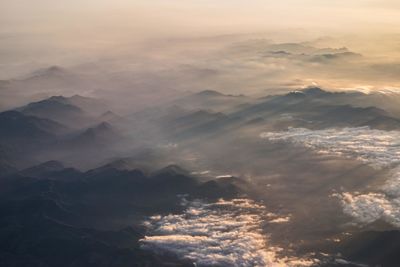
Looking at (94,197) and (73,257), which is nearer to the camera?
(73,257)

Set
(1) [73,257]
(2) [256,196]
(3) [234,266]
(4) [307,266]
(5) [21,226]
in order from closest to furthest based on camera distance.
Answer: (4) [307,266]
(3) [234,266]
(1) [73,257]
(5) [21,226]
(2) [256,196]

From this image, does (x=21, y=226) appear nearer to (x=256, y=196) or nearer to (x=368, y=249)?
(x=256, y=196)

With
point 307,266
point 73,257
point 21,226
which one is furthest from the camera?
point 21,226

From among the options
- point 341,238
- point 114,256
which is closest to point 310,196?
point 341,238

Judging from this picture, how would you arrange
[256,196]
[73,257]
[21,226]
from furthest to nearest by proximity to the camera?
[256,196], [21,226], [73,257]

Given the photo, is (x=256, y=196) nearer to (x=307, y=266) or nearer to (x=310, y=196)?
(x=310, y=196)

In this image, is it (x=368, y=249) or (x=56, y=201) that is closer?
(x=368, y=249)

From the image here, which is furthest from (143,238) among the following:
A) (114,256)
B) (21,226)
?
(21,226)

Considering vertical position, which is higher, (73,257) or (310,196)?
(310,196)

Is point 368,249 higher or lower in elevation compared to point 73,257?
higher
